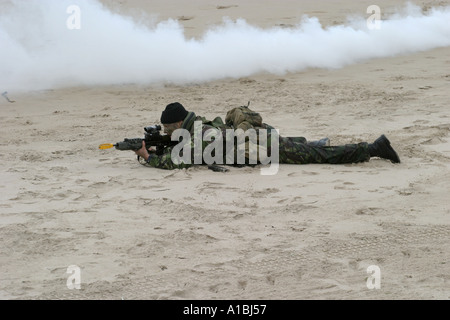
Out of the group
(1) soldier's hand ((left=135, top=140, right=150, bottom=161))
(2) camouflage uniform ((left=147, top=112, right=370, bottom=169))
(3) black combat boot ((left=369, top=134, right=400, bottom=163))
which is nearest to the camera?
(3) black combat boot ((left=369, top=134, right=400, bottom=163))

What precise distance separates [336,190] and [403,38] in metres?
7.48

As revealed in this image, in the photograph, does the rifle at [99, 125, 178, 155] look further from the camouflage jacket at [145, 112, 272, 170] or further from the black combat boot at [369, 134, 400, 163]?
the black combat boot at [369, 134, 400, 163]

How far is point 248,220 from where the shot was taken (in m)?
5.51

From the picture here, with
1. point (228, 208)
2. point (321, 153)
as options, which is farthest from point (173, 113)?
point (228, 208)

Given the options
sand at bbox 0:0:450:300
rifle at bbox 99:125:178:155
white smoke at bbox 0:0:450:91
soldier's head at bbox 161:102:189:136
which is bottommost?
sand at bbox 0:0:450:300

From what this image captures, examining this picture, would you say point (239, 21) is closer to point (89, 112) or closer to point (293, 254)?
point (89, 112)

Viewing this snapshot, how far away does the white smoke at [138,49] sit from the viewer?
10945 mm

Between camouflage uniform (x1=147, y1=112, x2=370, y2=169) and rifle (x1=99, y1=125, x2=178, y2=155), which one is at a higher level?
rifle (x1=99, y1=125, x2=178, y2=155)

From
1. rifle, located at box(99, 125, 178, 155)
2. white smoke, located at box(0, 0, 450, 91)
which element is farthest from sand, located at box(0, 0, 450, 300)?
white smoke, located at box(0, 0, 450, 91)

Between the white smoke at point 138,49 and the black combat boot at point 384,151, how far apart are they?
4482mm

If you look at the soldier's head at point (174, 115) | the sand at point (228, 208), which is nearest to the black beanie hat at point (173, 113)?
the soldier's head at point (174, 115)

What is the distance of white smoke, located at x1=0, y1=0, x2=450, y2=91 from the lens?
10.9 metres

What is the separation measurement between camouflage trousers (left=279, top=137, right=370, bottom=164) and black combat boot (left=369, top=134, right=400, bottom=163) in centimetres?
7
